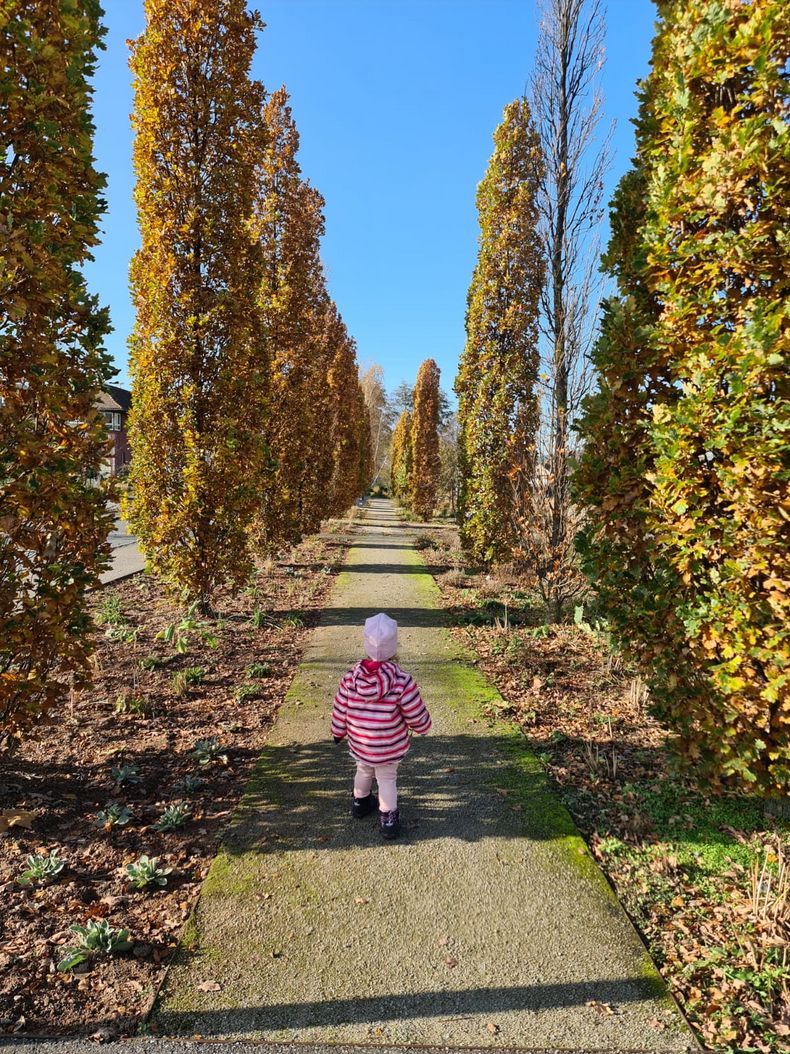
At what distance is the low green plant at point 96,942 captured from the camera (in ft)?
8.38

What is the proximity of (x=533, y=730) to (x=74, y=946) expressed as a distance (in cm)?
368

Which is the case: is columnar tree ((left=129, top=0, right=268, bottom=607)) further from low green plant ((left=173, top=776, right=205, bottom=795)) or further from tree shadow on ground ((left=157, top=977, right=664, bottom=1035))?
tree shadow on ground ((left=157, top=977, right=664, bottom=1035))

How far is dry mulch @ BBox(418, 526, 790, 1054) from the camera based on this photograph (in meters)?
2.47

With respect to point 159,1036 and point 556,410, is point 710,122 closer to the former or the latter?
point 556,410

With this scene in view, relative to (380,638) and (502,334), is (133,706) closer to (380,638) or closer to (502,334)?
(380,638)

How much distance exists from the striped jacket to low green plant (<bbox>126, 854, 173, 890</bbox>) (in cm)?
120

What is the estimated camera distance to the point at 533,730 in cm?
517

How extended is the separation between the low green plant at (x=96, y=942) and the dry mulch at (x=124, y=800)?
1.3 inches

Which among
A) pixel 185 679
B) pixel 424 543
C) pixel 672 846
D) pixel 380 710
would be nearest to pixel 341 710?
pixel 380 710

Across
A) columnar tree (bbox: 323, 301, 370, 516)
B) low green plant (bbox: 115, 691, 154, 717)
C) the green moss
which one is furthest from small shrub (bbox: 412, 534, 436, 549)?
the green moss

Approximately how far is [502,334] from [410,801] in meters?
9.91

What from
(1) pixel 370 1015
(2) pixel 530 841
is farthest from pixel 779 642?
(1) pixel 370 1015

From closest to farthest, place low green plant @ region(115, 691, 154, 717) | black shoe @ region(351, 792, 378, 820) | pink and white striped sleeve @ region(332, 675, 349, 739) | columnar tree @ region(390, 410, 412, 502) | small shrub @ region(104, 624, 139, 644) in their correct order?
pink and white striped sleeve @ region(332, 675, 349, 739), black shoe @ region(351, 792, 378, 820), low green plant @ region(115, 691, 154, 717), small shrub @ region(104, 624, 139, 644), columnar tree @ region(390, 410, 412, 502)

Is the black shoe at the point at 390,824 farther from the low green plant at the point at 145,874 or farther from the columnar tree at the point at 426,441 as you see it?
the columnar tree at the point at 426,441
